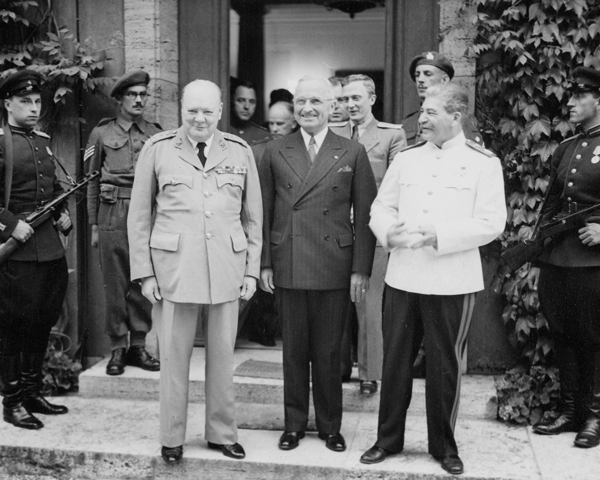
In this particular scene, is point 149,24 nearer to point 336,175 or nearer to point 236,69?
point 236,69

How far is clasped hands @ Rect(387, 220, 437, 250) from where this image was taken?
4.01 meters

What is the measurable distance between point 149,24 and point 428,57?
2169 millimetres

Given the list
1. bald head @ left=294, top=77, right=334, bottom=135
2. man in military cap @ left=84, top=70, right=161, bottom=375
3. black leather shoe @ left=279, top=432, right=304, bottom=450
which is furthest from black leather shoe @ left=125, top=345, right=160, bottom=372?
bald head @ left=294, top=77, right=334, bottom=135

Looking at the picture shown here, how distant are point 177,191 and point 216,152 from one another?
317 millimetres

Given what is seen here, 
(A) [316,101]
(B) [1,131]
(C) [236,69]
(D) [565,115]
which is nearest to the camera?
(A) [316,101]

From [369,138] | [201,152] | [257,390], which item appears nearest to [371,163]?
[369,138]

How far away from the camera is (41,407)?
17.2 feet

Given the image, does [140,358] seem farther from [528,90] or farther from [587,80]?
[587,80]

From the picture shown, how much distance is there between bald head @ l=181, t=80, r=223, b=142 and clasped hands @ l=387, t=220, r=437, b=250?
3.75ft

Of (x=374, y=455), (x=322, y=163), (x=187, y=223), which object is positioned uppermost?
(x=322, y=163)

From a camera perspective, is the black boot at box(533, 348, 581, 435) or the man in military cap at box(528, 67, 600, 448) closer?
the man in military cap at box(528, 67, 600, 448)

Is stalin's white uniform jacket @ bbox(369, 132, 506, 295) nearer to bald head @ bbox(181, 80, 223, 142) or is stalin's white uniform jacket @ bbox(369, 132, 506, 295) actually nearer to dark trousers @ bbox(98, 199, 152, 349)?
bald head @ bbox(181, 80, 223, 142)

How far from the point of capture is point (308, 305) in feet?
14.7

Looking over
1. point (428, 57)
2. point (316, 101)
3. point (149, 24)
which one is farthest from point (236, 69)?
point (316, 101)
